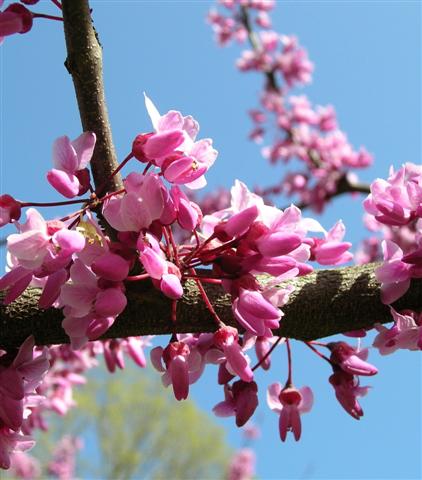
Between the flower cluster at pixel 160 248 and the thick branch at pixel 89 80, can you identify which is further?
the thick branch at pixel 89 80

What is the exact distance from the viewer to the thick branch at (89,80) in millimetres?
1380

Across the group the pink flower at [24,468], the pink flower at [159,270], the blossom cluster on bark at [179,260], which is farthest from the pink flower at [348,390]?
the pink flower at [24,468]

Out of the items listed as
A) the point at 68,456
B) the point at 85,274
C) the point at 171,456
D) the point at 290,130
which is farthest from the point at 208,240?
the point at 171,456

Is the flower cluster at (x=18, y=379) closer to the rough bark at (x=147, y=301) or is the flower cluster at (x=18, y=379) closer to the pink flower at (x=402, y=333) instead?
the rough bark at (x=147, y=301)

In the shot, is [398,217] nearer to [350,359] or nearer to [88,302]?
[350,359]

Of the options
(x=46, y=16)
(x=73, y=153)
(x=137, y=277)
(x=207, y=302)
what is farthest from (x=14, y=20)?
(x=207, y=302)

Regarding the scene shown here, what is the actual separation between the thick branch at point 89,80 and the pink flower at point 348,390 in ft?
2.79

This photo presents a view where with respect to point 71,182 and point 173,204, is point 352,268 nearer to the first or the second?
point 173,204

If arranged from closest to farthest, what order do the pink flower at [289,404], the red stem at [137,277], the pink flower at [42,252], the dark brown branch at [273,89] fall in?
the pink flower at [42,252], the red stem at [137,277], the pink flower at [289,404], the dark brown branch at [273,89]

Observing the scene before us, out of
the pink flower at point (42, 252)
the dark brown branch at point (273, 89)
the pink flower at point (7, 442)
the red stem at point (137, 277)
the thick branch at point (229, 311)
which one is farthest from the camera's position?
the dark brown branch at point (273, 89)

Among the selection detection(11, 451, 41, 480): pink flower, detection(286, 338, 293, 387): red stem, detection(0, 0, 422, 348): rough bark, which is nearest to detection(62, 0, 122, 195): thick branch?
detection(0, 0, 422, 348): rough bark

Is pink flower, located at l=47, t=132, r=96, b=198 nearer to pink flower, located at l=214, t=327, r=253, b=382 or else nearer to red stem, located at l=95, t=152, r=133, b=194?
red stem, located at l=95, t=152, r=133, b=194

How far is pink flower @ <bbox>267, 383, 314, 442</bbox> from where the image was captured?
1.59 m

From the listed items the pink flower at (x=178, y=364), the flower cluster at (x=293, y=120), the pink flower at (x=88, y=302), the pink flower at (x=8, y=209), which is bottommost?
the pink flower at (x=178, y=364)
